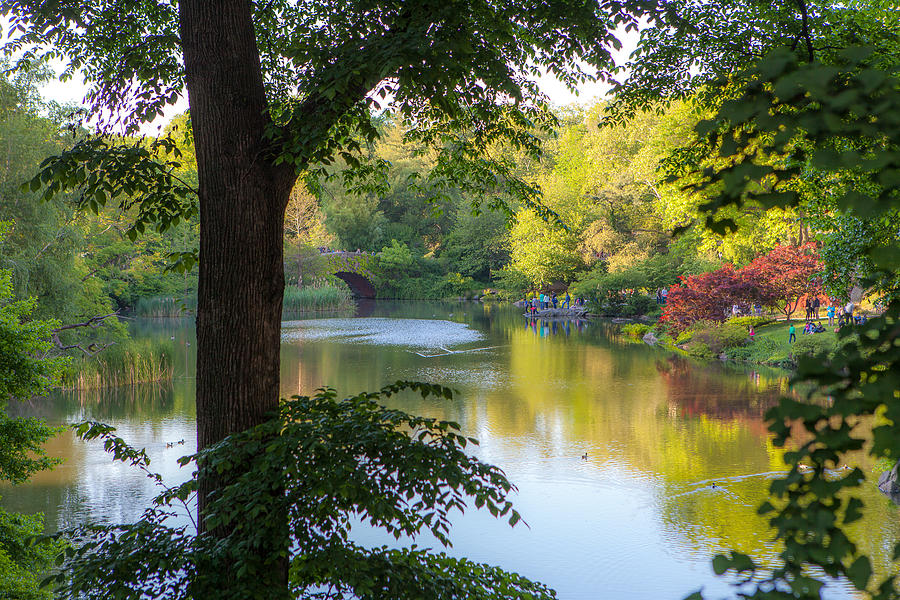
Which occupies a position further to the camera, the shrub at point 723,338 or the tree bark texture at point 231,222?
the shrub at point 723,338

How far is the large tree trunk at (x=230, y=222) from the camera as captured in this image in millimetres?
3752

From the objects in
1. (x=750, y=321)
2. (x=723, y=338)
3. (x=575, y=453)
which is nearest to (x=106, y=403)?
(x=575, y=453)

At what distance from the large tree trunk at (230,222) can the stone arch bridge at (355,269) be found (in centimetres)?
3190

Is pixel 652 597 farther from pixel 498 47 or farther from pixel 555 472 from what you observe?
pixel 498 47

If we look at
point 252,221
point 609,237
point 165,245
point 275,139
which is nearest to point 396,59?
point 275,139

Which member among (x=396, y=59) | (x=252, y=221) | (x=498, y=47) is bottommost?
(x=252, y=221)

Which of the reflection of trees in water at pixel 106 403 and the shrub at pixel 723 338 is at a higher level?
the shrub at pixel 723 338

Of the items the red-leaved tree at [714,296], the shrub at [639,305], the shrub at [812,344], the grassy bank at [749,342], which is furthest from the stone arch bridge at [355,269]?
the shrub at [812,344]

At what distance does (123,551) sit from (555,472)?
6.50 metres

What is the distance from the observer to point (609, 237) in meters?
29.9

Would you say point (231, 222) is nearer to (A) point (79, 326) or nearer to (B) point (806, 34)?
(B) point (806, 34)

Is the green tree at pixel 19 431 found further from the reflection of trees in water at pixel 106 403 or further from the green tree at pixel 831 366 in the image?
the reflection of trees in water at pixel 106 403

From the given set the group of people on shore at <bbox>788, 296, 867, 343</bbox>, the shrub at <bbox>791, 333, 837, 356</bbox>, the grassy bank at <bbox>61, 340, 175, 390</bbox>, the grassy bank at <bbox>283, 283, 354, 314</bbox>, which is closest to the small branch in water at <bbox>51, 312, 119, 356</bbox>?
the grassy bank at <bbox>61, 340, 175, 390</bbox>

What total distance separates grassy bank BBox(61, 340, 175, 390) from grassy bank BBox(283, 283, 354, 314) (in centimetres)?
1500
